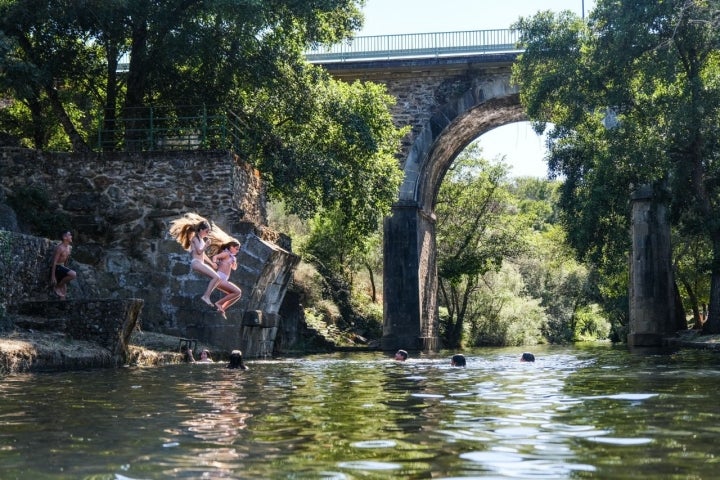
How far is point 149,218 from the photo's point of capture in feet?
63.4

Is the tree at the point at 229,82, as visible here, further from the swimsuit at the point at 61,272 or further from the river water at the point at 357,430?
the river water at the point at 357,430

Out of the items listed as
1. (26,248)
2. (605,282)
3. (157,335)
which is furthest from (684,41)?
(605,282)

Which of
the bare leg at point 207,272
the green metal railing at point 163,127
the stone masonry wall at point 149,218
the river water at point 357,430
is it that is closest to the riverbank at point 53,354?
the bare leg at point 207,272

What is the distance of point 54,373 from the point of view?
11.6 m

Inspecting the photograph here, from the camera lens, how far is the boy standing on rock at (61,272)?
15.6m

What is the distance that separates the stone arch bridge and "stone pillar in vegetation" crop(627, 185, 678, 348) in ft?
0.10

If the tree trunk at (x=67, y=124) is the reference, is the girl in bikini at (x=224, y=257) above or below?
below

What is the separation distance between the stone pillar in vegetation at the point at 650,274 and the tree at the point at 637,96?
6.22 ft

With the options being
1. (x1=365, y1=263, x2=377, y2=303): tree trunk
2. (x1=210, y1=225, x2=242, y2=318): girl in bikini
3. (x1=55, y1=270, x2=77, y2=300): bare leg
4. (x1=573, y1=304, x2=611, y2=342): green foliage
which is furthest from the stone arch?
(x1=573, y1=304, x2=611, y2=342): green foliage

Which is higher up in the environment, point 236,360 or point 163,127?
point 163,127

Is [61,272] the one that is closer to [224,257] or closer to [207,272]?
[207,272]

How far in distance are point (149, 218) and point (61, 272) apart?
367 centimetres

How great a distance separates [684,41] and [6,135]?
1560 centimetres

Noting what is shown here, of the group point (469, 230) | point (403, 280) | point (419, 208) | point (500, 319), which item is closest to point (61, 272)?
point (403, 280)
